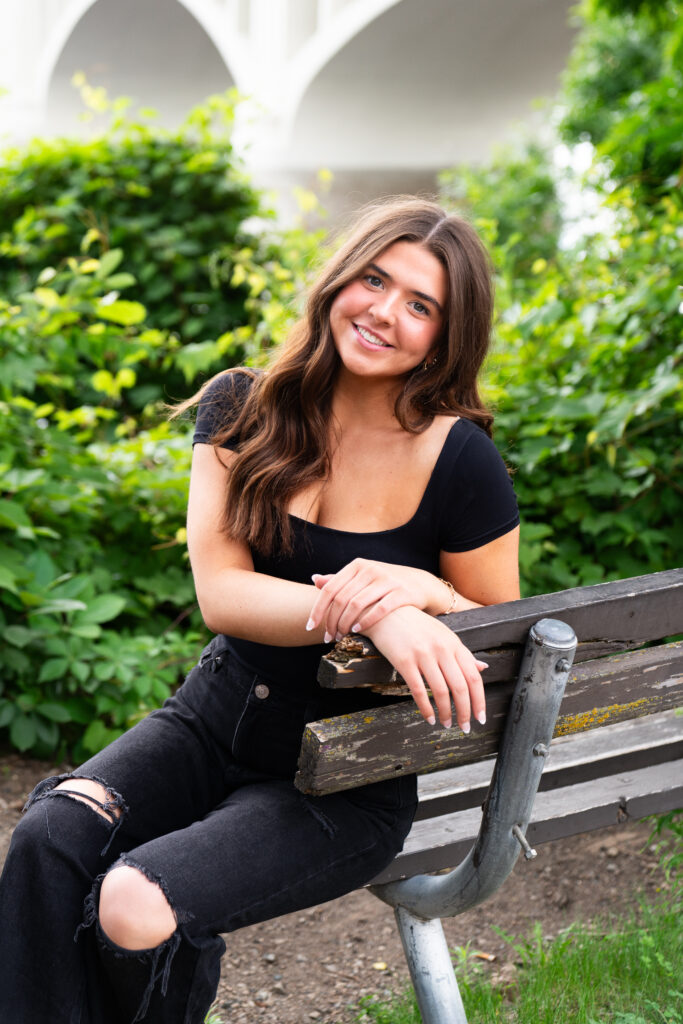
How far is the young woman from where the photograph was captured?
1.44 meters

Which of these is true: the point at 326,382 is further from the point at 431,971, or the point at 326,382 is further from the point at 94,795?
the point at 431,971

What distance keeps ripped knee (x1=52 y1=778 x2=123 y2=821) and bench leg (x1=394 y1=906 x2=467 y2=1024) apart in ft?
1.68

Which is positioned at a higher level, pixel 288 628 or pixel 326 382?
pixel 326 382

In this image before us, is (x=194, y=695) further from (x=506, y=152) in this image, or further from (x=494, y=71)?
(x=494, y=71)

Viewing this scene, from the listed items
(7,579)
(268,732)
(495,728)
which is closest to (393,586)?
(495,728)

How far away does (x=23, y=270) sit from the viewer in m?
5.78

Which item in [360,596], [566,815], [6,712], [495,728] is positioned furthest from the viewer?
[6,712]

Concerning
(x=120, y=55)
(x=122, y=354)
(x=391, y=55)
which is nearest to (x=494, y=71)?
(x=391, y=55)

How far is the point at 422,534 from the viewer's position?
1773 millimetres

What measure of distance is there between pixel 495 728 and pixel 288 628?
34cm

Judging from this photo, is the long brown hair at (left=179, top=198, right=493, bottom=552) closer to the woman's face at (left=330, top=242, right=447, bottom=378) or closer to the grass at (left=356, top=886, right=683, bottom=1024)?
the woman's face at (left=330, top=242, right=447, bottom=378)

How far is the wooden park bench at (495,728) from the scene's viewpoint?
1.43 m

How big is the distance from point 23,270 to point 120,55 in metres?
19.0

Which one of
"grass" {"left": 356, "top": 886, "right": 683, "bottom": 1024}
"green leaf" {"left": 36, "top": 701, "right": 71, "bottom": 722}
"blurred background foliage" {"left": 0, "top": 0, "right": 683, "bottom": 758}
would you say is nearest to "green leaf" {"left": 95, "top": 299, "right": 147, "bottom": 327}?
"blurred background foliage" {"left": 0, "top": 0, "right": 683, "bottom": 758}
